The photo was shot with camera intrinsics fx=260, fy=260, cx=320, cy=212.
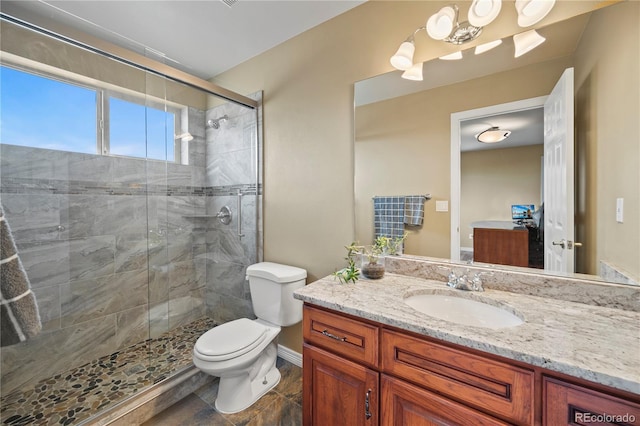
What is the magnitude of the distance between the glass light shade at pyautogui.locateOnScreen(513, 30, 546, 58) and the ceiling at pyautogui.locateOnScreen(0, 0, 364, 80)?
0.97 metres

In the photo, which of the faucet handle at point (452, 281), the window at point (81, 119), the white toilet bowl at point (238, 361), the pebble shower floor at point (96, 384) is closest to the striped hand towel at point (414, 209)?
the faucet handle at point (452, 281)

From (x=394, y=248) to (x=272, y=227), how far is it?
1048mm

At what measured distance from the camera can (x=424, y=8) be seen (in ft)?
4.72

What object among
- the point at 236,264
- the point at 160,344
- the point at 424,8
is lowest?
the point at 160,344

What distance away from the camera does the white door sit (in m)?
1.11

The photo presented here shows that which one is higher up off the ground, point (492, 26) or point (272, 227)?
point (492, 26)

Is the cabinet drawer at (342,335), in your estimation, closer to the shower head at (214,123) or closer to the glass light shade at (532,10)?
the glass light shade at (532,10)

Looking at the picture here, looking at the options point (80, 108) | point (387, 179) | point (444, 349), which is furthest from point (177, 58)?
point (444, 349)

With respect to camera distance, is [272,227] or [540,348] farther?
[272,227]

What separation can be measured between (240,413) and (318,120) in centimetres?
197

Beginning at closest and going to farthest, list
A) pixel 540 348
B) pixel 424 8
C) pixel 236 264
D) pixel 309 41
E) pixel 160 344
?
pixel 540 348 → pixel 424 8 → pixel 309 41 → pixel 160 344 → pixel 236 264

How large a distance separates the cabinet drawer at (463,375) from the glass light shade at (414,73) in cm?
135

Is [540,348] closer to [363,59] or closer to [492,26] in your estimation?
[492,26]

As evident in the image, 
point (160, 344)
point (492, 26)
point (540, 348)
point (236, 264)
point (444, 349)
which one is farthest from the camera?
point (236, 264)
